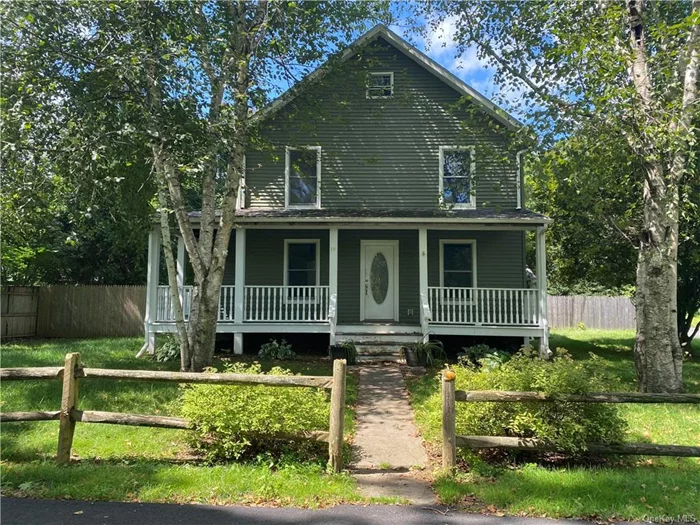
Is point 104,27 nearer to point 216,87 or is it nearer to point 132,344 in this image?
point 216,87

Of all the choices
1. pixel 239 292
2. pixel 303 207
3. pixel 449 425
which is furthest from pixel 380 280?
pixel 449 425

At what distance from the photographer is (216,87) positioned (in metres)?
8.52

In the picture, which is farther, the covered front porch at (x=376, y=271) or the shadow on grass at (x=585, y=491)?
the covered front porch at (x=376, y=271)

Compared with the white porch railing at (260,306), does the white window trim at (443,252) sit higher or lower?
higher

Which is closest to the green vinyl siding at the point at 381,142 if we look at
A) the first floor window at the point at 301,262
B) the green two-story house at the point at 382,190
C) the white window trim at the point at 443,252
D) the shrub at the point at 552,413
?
the green two-story house at the point at 382,190

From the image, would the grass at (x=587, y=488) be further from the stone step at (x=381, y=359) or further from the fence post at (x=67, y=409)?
the stone step at (x=381, y=359)

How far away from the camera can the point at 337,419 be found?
4.67 metres

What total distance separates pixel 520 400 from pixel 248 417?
282cm

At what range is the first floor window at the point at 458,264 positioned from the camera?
13.7 metres

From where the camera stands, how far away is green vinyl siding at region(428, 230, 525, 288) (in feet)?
44.8

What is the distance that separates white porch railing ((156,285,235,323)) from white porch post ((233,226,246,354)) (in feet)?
1.02

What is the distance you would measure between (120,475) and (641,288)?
8182 mm

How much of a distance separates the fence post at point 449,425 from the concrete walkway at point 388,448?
0.33 metres

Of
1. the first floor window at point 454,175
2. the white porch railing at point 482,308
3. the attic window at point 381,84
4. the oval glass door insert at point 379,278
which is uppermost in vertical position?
the attic window at point 381,84
